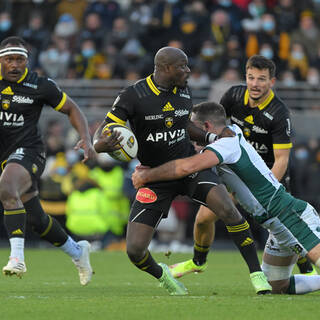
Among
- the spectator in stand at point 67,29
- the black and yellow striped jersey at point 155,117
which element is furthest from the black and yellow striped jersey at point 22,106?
the spectator in stand at point 67,29

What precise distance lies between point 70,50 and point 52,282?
11.8m

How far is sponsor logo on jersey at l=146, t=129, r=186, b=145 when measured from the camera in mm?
8734

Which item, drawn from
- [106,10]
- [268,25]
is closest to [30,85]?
[268,25]

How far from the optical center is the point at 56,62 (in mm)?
21000

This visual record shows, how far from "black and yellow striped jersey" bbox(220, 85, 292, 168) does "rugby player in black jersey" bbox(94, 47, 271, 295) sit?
3.95ft

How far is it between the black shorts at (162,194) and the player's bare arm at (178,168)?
358 millimetres

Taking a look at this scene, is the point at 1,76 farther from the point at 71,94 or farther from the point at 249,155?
the point at 71,94

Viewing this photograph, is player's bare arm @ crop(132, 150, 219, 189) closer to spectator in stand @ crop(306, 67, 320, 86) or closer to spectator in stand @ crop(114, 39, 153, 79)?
spectator in stand @ crop(114, 39, 153, 79)

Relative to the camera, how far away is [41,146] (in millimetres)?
9891

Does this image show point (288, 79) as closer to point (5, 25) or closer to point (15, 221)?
point (5, 25)

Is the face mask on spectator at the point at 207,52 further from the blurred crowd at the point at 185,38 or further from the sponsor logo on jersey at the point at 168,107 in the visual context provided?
the sponsor logo on jersey at the point at 168,107

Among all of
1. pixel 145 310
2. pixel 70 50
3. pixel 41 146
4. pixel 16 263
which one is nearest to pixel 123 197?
pixel 70 50

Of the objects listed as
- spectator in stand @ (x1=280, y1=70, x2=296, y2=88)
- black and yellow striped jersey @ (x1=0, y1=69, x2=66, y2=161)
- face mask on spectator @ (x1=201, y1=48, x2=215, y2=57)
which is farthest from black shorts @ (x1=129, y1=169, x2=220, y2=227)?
face mask on spectator @ (x1=201, y1=48, x2=215, y2=57)

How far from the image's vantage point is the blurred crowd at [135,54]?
18078 millimetres
